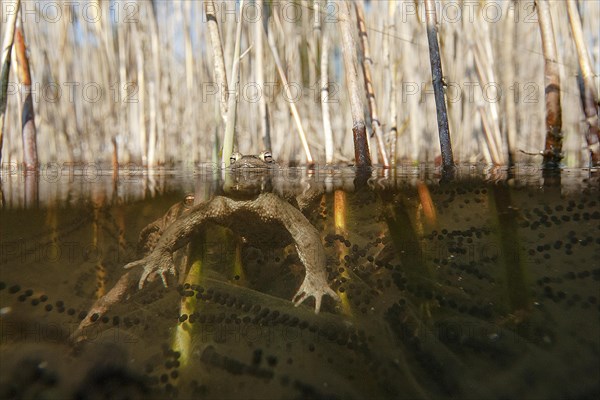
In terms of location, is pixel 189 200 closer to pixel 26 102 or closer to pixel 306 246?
pixel 306 246

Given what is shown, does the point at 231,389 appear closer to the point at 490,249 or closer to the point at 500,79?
the point at 490,249

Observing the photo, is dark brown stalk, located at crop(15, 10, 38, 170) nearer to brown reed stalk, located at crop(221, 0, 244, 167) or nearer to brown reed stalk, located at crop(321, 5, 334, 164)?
brown reed stalk, located at crop(221, 0, 244, 167)

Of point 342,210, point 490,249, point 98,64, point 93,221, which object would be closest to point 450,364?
point 490,249

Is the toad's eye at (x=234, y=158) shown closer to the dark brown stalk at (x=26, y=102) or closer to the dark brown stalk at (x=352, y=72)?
the dark brown stalk at (x=352, y=72)

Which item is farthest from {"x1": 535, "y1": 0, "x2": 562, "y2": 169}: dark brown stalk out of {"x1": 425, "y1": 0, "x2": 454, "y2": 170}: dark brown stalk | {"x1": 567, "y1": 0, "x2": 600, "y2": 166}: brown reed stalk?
{"x1": 425, "y1": 0, "x2": 454, "y2": 170}: dark brown stalk

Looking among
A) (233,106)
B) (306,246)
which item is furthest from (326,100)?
(306,246)

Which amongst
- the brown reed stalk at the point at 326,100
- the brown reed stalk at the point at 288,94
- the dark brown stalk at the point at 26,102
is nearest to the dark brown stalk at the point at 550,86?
the brown reed stalk at the point at 326,100
